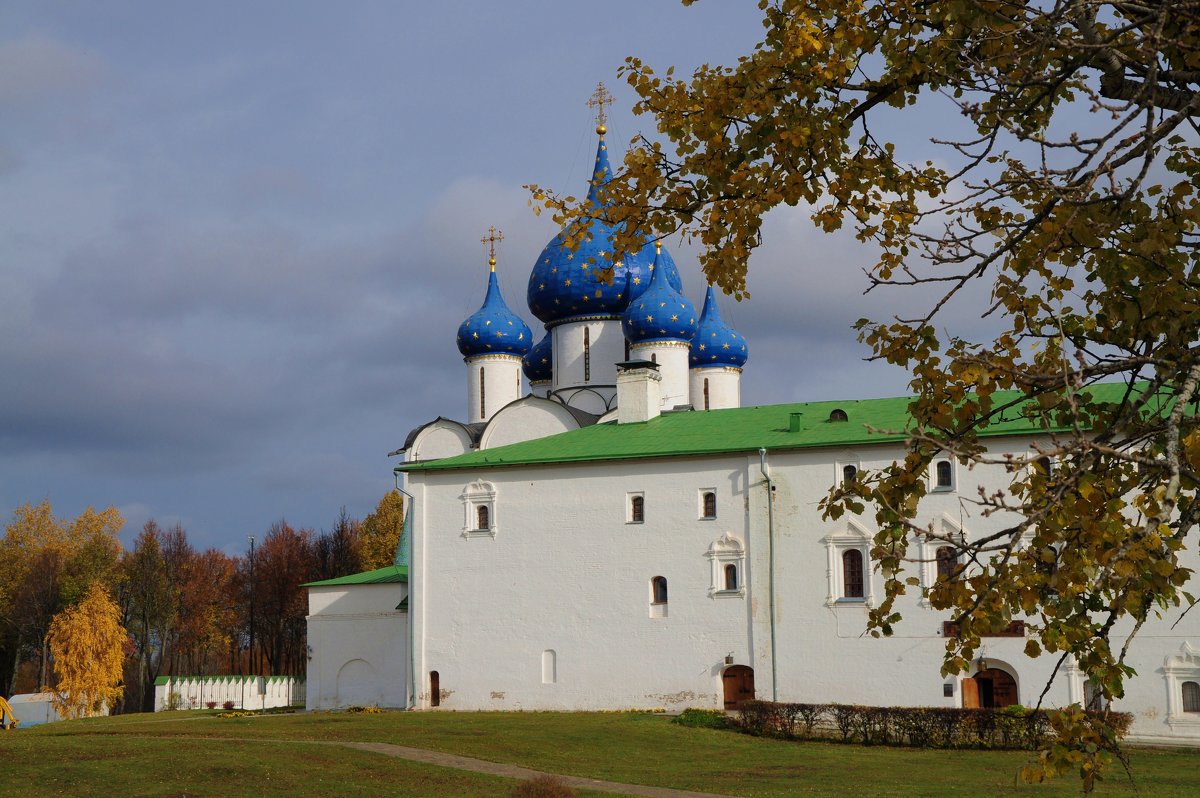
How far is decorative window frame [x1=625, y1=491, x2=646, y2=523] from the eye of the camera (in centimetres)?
2828

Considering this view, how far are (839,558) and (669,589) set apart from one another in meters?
3.68

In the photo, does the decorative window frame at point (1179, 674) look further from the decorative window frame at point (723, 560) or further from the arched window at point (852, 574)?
the decorative window frame at point (723, 560)

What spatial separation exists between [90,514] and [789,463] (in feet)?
117

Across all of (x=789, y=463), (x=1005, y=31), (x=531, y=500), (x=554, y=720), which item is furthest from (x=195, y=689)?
(x=1005, y=31)

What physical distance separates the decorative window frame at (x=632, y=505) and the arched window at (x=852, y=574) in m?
4.42

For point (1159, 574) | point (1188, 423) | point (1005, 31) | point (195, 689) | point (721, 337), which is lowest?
point (195, 689)

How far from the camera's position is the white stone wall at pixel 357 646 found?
103 feet

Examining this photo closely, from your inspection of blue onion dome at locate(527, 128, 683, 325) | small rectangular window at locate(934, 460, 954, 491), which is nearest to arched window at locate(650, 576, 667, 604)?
small rectangular window at locate(934, 460, 954, 491)

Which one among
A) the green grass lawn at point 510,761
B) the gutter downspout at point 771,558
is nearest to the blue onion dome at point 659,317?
the gutter downspout at point 771,558

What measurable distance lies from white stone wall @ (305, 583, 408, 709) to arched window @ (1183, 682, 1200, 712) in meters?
16.9

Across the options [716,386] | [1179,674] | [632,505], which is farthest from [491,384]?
[1179,674]

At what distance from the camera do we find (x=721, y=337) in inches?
1581

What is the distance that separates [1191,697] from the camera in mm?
23719

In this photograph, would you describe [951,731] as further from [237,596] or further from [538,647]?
[237,596]
